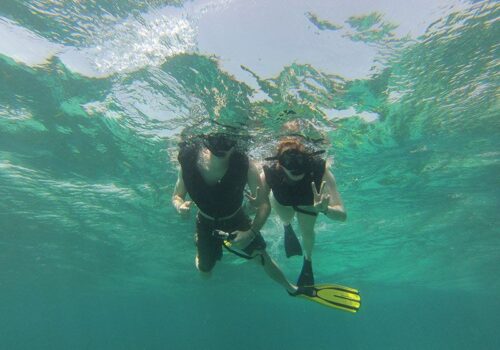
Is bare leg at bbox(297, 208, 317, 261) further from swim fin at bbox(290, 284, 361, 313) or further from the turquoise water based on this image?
the turquoise water

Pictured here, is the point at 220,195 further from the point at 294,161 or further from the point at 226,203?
the point at 294,161

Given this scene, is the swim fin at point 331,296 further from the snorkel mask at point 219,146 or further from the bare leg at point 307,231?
the snorkel mask at point 219,146

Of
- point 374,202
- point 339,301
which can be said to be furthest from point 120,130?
point 374,202

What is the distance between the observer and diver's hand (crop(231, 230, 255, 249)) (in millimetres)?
6265

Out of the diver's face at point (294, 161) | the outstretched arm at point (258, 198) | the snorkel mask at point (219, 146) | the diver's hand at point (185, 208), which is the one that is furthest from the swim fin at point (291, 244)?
the diver's hand at point (185, 208)

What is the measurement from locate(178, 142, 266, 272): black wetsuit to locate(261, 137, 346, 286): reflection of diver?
741 millimetres

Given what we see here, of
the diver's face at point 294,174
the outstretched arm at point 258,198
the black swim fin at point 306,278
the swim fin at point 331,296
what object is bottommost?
the swim fin at point 331,296

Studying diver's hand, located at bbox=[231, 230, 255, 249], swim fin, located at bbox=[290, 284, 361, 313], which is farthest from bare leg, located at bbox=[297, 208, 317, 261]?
diver's hand, located at bbox=[231, 230, 255, 249]

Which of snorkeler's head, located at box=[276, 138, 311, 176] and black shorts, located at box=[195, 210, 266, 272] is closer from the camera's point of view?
snorkeler's head, located at box=[276, 138, 311, 176]

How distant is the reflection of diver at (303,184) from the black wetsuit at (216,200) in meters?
0.74

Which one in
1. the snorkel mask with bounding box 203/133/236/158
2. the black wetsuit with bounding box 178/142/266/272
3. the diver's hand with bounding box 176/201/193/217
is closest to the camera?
the diver's hand with bounding box 176/201/193/217

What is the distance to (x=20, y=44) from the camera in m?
9.23

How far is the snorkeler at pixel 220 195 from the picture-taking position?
6836mm

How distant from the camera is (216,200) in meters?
6.88
